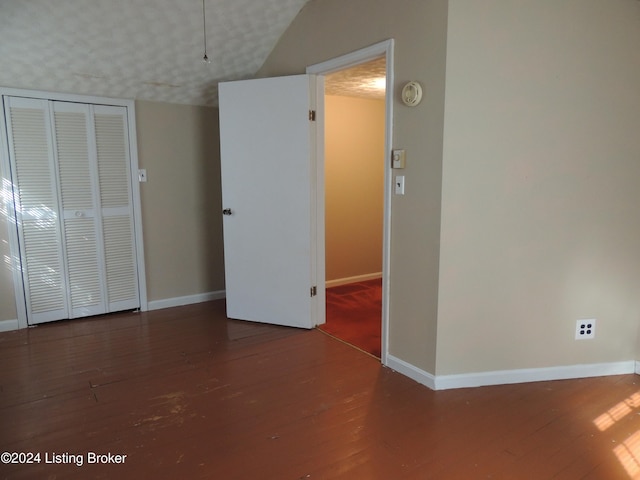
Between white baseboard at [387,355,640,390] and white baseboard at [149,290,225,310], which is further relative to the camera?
white baseboard at [149,290,225,310]

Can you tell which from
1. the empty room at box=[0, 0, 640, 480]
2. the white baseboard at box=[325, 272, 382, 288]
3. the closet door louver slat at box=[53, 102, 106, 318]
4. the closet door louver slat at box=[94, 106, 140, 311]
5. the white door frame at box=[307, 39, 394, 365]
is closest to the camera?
the empty room at box=[0, 0, 640, 480]

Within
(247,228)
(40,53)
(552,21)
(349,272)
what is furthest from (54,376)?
(552,21)

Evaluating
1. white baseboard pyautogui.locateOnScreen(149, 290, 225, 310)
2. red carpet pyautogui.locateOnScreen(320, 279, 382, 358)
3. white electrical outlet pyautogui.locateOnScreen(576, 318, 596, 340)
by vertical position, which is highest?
white electrical outlet pyautogui.locateOnScreen(576, 318, 596, 340)

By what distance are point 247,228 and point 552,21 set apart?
240cm

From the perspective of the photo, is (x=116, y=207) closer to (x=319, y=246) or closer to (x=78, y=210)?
(x=78, y=210)

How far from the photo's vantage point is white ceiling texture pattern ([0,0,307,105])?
A: 2625mm

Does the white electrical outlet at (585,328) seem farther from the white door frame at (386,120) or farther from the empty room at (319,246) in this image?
the white door frame at (386,120)

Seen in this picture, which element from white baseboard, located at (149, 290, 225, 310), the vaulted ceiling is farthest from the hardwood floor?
the vaulted ceiling

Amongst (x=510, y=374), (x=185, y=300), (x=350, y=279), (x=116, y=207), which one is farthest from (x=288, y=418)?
(x=350, y=279)

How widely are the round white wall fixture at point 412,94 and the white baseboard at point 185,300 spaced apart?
→ 274 centimetres

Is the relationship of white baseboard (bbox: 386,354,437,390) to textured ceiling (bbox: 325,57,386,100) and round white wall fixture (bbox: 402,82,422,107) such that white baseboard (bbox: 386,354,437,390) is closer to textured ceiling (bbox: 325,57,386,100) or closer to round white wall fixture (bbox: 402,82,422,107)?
round white wall fixture (bbox: 402,82,422,107)

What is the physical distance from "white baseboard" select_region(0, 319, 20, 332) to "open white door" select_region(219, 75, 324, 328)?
1.71 meters

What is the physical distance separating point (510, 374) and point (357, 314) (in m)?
1.48

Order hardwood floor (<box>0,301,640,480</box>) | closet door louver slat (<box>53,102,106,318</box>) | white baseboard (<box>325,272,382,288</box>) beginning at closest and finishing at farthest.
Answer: hardwood floor (<box>0,301,640,480</box>) < closet door louver slat (<box>53,102,106,318</box>) < white baseboard (<box>325,272,382,288</box>)
